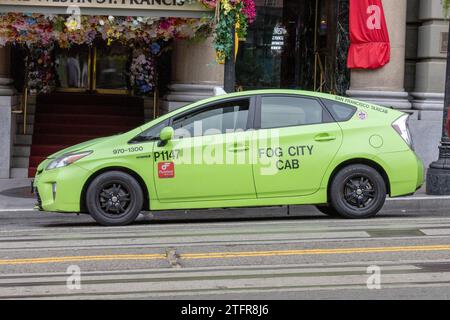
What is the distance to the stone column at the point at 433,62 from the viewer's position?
61.2ft

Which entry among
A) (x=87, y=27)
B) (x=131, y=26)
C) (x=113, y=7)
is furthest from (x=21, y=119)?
(x=113, y=7)

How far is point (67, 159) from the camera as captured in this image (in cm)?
1182

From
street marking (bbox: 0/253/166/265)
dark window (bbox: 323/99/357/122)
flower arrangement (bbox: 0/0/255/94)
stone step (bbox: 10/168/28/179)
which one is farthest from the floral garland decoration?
street marking (bbox: 0/253/166/265)

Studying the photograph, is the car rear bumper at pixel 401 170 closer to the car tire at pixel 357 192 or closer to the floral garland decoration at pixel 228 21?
the car tire at pixel 357 192

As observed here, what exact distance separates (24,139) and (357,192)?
8.99 meters

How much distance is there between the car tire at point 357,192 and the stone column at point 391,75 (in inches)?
255

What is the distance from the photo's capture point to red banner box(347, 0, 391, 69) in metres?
18.3

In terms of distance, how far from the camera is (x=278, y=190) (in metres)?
11.9

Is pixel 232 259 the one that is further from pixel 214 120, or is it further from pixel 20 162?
pixel 20 162

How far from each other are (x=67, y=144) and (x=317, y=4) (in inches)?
266

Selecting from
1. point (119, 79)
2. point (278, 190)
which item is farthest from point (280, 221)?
point (119, 79)

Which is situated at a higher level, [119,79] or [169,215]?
[119,79]

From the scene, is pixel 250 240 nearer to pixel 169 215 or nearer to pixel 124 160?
pixel 124 160

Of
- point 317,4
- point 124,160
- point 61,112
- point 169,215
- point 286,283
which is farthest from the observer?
point 317,4
